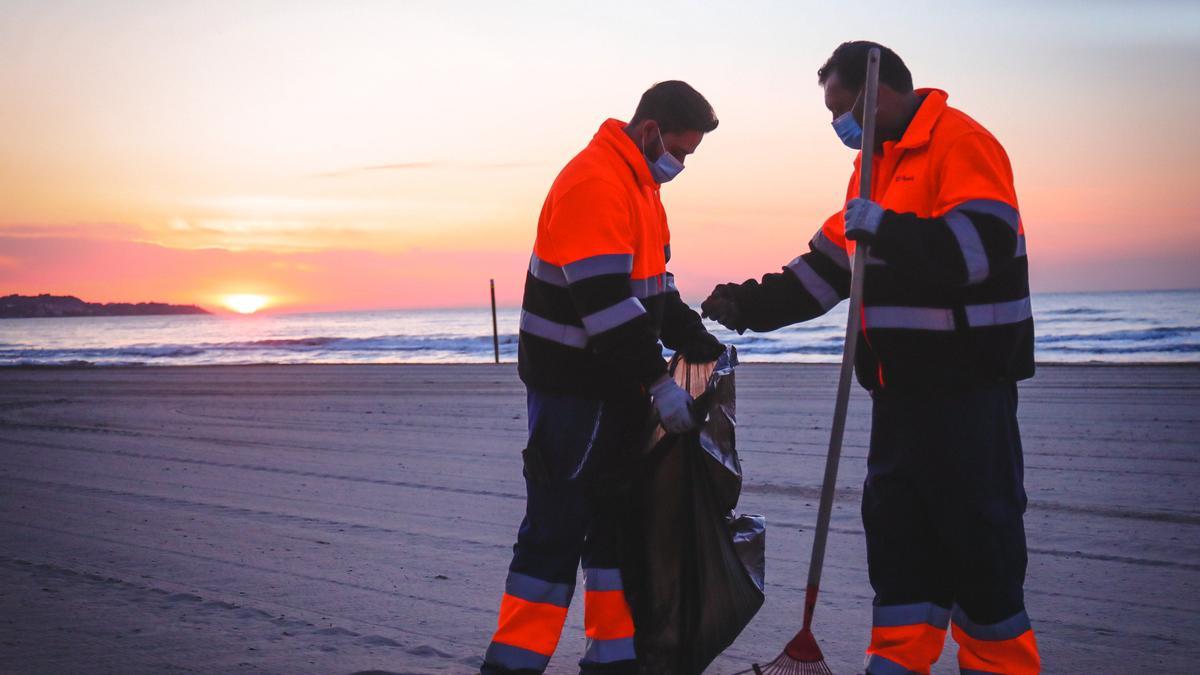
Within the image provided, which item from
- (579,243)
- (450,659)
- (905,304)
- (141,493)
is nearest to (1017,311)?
(905,304)

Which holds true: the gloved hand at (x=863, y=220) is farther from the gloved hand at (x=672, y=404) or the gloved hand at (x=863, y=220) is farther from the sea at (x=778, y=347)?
the sea at (x=778, y=347)

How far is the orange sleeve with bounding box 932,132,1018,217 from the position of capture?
265cm

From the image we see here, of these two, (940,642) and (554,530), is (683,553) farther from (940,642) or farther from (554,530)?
(940,642)

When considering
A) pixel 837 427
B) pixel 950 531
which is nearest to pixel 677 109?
pixel 837 427

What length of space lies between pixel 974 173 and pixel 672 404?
99 cm

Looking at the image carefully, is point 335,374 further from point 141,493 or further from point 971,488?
point 971,488

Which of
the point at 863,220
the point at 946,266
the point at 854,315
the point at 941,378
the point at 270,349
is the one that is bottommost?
the point at 270,349

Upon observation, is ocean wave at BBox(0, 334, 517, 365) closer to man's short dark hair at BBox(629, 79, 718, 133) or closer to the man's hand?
the man's hand

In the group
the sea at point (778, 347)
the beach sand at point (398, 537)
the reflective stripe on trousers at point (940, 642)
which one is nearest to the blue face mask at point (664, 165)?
the reflective stripe on trousers at point (940, 642)

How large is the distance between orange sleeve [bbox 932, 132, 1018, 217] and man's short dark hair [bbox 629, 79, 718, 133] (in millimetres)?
755

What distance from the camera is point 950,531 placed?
277 centimetres

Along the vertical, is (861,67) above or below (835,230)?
above

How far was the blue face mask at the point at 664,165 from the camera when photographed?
10.5 ft

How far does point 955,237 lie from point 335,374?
613 inches
